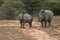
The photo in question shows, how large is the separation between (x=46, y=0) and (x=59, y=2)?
234 cm

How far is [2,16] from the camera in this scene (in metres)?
28.3

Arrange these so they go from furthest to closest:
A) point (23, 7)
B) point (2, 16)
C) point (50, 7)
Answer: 1. point (50, 7)
2. point (23, 7)
3. point (2, 16)

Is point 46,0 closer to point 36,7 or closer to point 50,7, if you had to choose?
point 50,7

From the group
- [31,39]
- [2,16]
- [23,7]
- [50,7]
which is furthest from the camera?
[50,7]

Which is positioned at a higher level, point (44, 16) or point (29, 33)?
point (44, 16)

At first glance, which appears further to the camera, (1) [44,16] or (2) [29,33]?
(1) [44,16]

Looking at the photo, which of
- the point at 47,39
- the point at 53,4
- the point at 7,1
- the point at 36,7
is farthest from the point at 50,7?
the point at 47,39

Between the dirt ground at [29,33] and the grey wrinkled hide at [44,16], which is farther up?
the grey wrinkled hide at [44,16]

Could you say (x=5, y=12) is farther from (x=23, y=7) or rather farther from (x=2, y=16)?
(x=23, y=7)

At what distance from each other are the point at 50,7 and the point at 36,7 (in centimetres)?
374

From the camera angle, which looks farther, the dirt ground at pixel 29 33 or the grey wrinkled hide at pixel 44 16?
the grey wrinkled hide at pixel 44 16

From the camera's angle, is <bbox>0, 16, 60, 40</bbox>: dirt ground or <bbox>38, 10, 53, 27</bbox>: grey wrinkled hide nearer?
<bbox>0, 16, 60, 40</bbox>: dirt ground

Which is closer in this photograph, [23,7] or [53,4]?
[23,7]

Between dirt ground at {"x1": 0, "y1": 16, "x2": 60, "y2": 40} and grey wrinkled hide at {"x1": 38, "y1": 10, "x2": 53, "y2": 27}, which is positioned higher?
grey wrinkled hide at {"x1": 38, "y1": 10, "x2": 53, "y2": 27}
